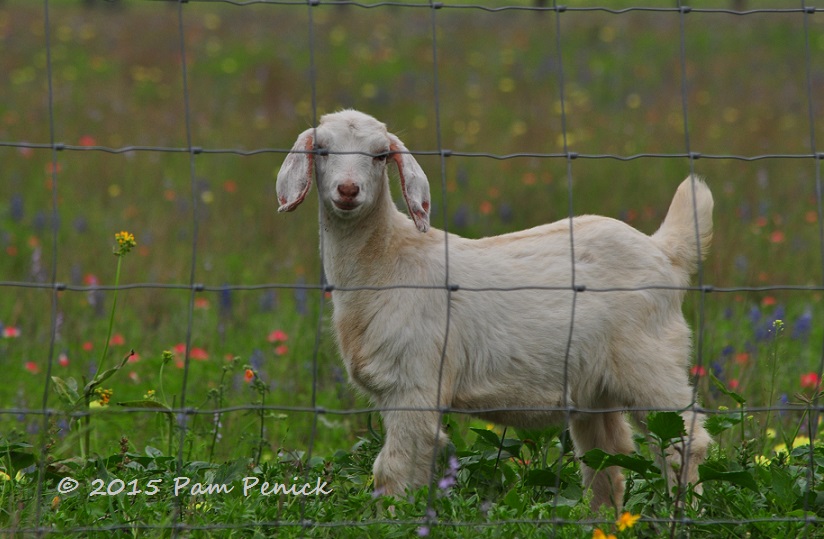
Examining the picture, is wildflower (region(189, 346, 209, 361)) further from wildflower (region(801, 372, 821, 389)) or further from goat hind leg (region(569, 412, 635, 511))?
wildflower (region(801, 372, 821, 389))

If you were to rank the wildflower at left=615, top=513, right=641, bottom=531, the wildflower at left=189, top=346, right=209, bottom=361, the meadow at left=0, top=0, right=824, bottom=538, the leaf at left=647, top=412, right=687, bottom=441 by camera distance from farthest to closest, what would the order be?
the wildflower at left=189, top=346, right=209, bottom=361 < the meadow at left=0, top=0, right=824, bottom=538 < the leaf at left=647, top=412, right=687, bottom=441 < the wildflower at left=615, top=513, right=641, bottom=531

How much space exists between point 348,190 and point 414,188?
25cm

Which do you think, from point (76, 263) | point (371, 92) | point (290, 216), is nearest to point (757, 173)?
point (290, 216)

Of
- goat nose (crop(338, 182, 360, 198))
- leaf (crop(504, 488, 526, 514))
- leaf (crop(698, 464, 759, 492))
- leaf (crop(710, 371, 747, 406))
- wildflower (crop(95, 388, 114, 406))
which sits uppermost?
goat nose (crop(338, 182, 360, 198))

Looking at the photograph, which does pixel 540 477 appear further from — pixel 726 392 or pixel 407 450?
pixel 726 392

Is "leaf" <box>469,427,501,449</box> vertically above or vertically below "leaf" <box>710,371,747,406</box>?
below

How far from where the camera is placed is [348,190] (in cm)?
367

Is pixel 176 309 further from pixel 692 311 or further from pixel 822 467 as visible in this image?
pixel 822 467

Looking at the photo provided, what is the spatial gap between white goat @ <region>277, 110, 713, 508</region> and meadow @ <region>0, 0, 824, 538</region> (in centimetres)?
A: 19

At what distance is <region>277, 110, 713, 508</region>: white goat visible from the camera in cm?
378

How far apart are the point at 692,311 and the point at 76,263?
4.20 m

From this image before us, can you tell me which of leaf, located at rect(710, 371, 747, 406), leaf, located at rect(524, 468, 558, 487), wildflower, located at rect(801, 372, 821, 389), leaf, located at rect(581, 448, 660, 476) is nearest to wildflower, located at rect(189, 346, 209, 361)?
leaf, located at rect(524, 468, 558, 487)

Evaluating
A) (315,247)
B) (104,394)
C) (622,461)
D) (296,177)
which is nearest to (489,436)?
(622,461)

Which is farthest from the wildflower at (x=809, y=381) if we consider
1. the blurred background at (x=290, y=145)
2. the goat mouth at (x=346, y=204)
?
the goat mouth at (x=346, y=204)
